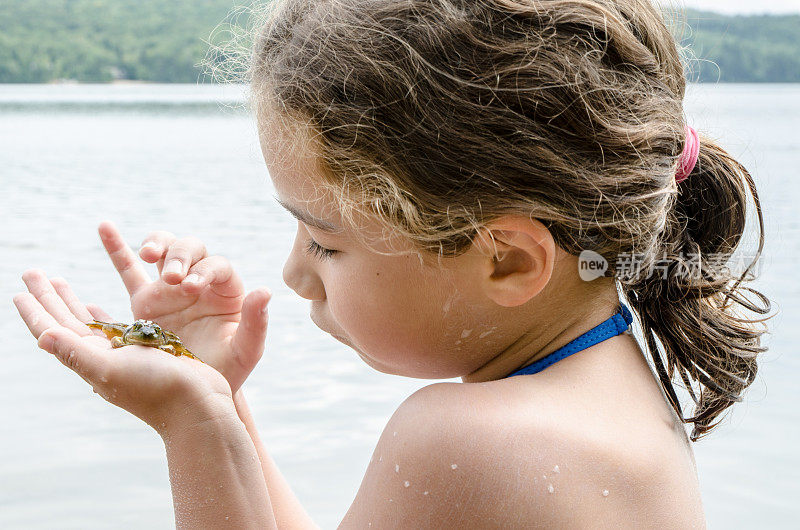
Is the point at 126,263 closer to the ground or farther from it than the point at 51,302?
closer to the ground

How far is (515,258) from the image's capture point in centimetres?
162

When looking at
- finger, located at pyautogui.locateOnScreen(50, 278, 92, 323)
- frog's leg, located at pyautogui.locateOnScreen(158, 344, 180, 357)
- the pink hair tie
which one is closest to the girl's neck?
the pink hair tie

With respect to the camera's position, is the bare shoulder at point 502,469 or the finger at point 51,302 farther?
the finger at point 51,302

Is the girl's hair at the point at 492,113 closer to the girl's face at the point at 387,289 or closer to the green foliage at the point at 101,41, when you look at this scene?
the girl's face at the point at 387,289

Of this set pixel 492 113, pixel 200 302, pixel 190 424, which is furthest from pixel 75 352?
pixel 492 113

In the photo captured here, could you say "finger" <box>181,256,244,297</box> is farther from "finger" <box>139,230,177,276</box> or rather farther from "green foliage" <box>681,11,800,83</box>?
"green foliage" <box>681,11,800,83</box>

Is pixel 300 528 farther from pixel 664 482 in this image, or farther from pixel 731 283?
pixel 731 283

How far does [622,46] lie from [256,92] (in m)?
0.75

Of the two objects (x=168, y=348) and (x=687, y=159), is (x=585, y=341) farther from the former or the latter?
(x=168, y=348)

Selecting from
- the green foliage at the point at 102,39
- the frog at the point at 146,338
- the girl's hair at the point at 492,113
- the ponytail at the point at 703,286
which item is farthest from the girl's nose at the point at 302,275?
the green foliage at the point at 102,39

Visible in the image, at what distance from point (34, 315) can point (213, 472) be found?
58 centimetres

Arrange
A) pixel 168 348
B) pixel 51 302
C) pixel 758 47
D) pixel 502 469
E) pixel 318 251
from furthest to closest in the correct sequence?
pixel 758 47 → pixel 51 302 → pixel 168 348 → pixel 318 251 → pixel 502 469

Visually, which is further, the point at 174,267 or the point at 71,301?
the point at 71,301

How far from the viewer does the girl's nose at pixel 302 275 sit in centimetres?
181
